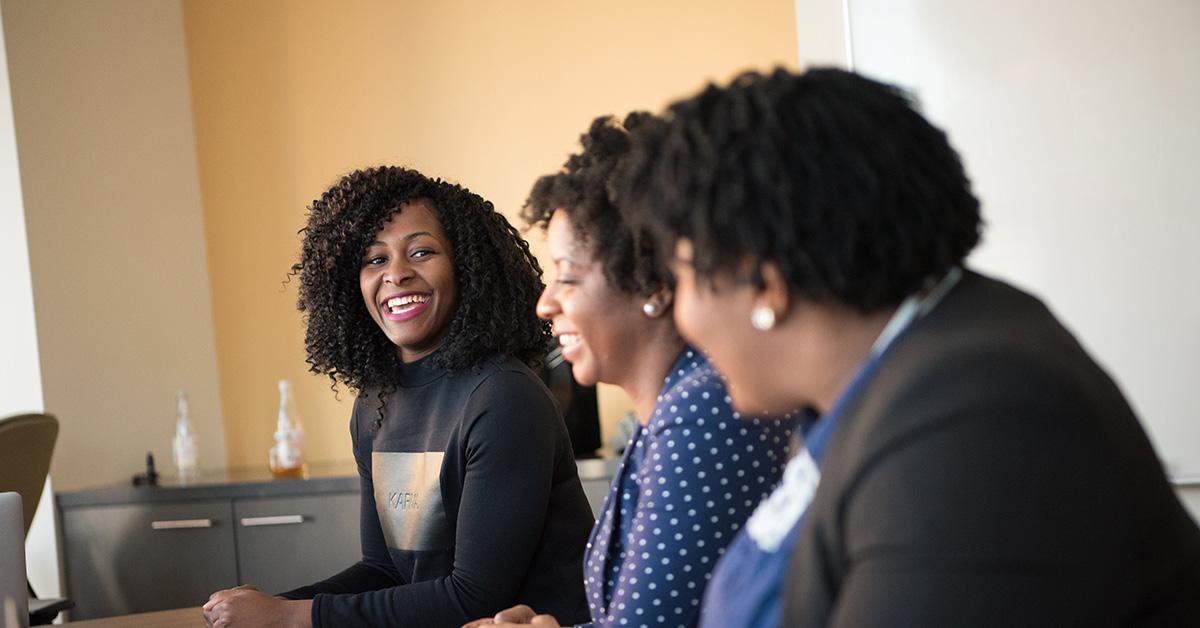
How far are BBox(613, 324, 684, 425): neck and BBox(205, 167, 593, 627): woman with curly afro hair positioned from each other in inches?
16.0

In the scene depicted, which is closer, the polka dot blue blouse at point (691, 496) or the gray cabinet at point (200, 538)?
the polka dot blue blouse at point (691, 496)

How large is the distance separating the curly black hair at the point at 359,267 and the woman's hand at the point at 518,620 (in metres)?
0.55

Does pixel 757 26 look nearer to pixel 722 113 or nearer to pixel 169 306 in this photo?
pixel 169 306

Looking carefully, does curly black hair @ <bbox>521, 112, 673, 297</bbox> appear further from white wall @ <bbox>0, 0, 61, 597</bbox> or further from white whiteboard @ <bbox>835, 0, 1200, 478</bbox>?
white wall @ <bbox>0, 0, 61, 597</bbox>

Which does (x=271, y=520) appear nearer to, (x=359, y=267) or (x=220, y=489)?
(x=220, y=489)

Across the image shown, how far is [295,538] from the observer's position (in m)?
3.61

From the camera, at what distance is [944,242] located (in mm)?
860

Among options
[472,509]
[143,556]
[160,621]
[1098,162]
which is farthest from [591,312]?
[143,556]

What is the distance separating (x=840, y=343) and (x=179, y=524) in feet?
10.5

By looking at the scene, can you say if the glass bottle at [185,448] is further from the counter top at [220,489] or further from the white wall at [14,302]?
the white wall at [14,302]

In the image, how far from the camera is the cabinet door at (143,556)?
369 centimetres

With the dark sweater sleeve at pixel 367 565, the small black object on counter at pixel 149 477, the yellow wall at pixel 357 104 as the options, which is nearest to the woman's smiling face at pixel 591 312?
the dark sweater sleeve at pixel 367 565

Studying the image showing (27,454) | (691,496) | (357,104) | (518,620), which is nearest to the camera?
(691,496)

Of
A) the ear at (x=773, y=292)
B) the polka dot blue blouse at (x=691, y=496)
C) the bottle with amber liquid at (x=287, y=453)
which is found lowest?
the bottle with amber liquid at (x=287, y=453)
